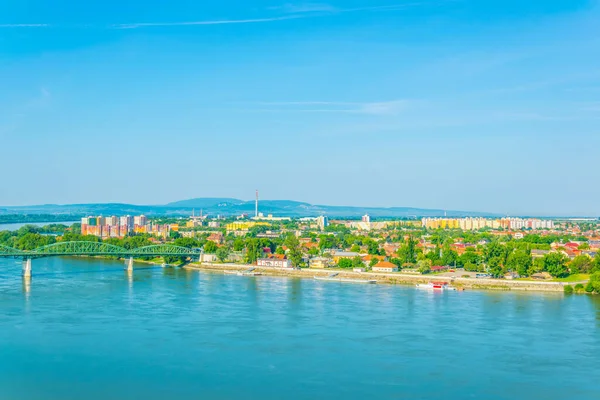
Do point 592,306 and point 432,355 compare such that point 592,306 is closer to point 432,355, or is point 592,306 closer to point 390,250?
point 432,355

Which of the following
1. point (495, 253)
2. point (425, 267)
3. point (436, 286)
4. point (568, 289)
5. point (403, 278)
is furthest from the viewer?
point (425, 267)

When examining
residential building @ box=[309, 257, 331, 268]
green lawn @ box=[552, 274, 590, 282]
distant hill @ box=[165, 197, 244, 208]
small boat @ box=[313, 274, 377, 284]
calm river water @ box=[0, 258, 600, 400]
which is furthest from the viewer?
distant hill @ box=[165, 197, 244, 208]

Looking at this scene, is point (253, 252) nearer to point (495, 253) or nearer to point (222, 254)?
point (222, 254)

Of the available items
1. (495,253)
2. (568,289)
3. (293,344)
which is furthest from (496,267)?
(293,344)

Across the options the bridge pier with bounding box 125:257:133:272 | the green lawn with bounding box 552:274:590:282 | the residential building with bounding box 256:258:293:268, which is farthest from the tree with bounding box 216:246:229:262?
the green lawn with bounding box 552:274:590:282

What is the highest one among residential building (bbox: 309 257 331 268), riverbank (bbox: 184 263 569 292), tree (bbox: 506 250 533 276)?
tree (bbox: 506 250 533 276)

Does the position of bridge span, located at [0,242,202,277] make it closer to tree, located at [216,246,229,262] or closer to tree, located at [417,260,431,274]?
tree, located at [216,246,229,262]
